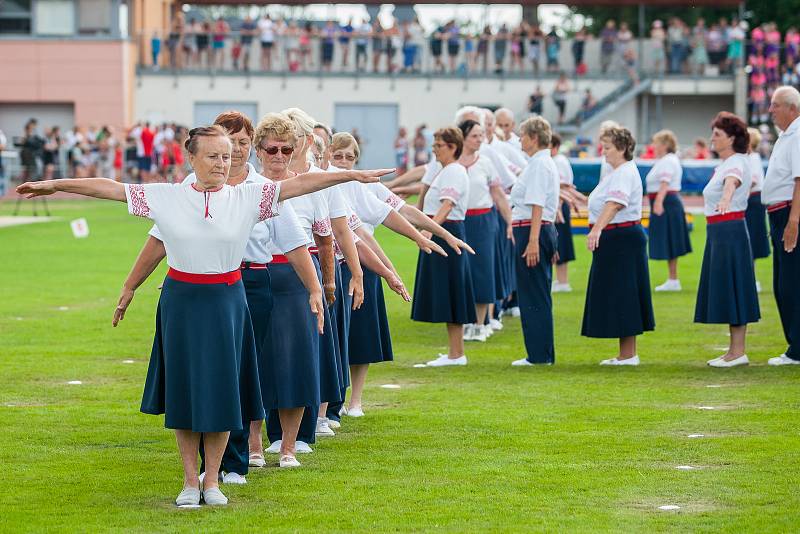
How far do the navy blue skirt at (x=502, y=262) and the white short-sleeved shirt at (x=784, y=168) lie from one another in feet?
10.4

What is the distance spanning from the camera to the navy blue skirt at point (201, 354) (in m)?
7.02

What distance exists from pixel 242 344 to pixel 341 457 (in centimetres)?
149

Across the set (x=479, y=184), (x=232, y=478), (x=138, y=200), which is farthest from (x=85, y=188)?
(x=479, y=184)

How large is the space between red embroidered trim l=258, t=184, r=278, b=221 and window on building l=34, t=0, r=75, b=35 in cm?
4685

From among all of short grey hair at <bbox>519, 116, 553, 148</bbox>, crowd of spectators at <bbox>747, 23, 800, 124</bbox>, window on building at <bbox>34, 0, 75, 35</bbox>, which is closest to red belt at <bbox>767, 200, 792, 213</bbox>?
short grey hair at <bbox>519, 116, 553, 148</bbox>

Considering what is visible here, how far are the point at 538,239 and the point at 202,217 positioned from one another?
18.4 feet

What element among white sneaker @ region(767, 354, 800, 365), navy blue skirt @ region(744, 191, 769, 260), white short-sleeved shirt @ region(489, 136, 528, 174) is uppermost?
white short-sleeved shirt @ region(489, 136, 528, 174)

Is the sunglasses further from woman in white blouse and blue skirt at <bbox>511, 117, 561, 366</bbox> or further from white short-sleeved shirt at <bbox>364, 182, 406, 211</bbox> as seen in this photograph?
woman in white blouse and blue skirt at <bbox>511, 117, 561, 366</bbox>

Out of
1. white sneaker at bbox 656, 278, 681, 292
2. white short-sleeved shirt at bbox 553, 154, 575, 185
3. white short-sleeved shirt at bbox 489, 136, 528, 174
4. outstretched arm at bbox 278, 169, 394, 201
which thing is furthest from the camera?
white sneaker at bbox 656, 278, 681, 292

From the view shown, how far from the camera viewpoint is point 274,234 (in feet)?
25.5

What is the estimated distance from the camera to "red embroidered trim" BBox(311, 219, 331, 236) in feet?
27.0

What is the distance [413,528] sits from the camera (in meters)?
6.79

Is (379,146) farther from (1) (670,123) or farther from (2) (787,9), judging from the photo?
(2) (787,9)

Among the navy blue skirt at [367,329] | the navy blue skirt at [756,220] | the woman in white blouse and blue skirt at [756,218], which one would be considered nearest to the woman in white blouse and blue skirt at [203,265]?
the navy blue skirt at [367,329]
